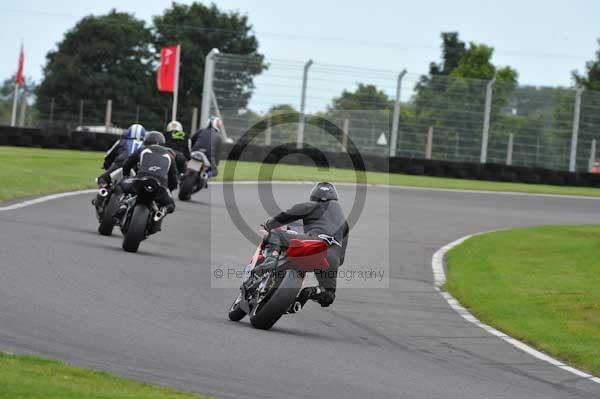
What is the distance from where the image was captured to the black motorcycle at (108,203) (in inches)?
622

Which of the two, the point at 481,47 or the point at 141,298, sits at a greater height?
the point at 481,47

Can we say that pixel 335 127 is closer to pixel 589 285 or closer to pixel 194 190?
pixel 194 190

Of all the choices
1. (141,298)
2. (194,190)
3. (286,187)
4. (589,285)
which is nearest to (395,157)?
(286,187)

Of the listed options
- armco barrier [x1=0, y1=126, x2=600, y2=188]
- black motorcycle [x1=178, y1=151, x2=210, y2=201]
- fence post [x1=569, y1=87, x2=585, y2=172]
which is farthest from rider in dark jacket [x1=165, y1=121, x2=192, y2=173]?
fence post [x1=569, y1=87, x2=585, y2=172]

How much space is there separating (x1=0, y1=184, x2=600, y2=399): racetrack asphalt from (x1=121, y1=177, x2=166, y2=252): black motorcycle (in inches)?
10.4

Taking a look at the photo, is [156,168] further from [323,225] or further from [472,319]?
[323,225]

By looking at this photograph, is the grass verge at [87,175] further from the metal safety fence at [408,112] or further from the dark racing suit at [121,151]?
the dark racing suit at [121,151]

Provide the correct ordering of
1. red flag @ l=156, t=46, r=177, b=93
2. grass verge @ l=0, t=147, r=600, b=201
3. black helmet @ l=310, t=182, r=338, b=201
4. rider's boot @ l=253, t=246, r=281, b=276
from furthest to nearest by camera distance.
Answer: red flag @ l=156, t=46, r=177, b=93 < grass verge @ l=0, t=147, r=600, b=201 < black helmet @ l=310, t=182, r=338, b=201 < rider's boot @ l=253, t=246, r=281, b=276

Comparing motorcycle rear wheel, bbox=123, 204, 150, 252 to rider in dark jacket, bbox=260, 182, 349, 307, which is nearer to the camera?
rider in dark jacket, bbox=260, 182, 349, 307

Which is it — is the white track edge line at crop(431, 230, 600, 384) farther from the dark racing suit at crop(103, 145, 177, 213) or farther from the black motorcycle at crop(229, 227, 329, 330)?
the dark racing suit at crop(103, 145, 177, 213)

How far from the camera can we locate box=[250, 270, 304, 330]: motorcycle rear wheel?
9789 millimetres

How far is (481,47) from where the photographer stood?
73375 mm

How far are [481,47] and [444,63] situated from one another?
8.83 metres

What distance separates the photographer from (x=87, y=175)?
27.5 meters
